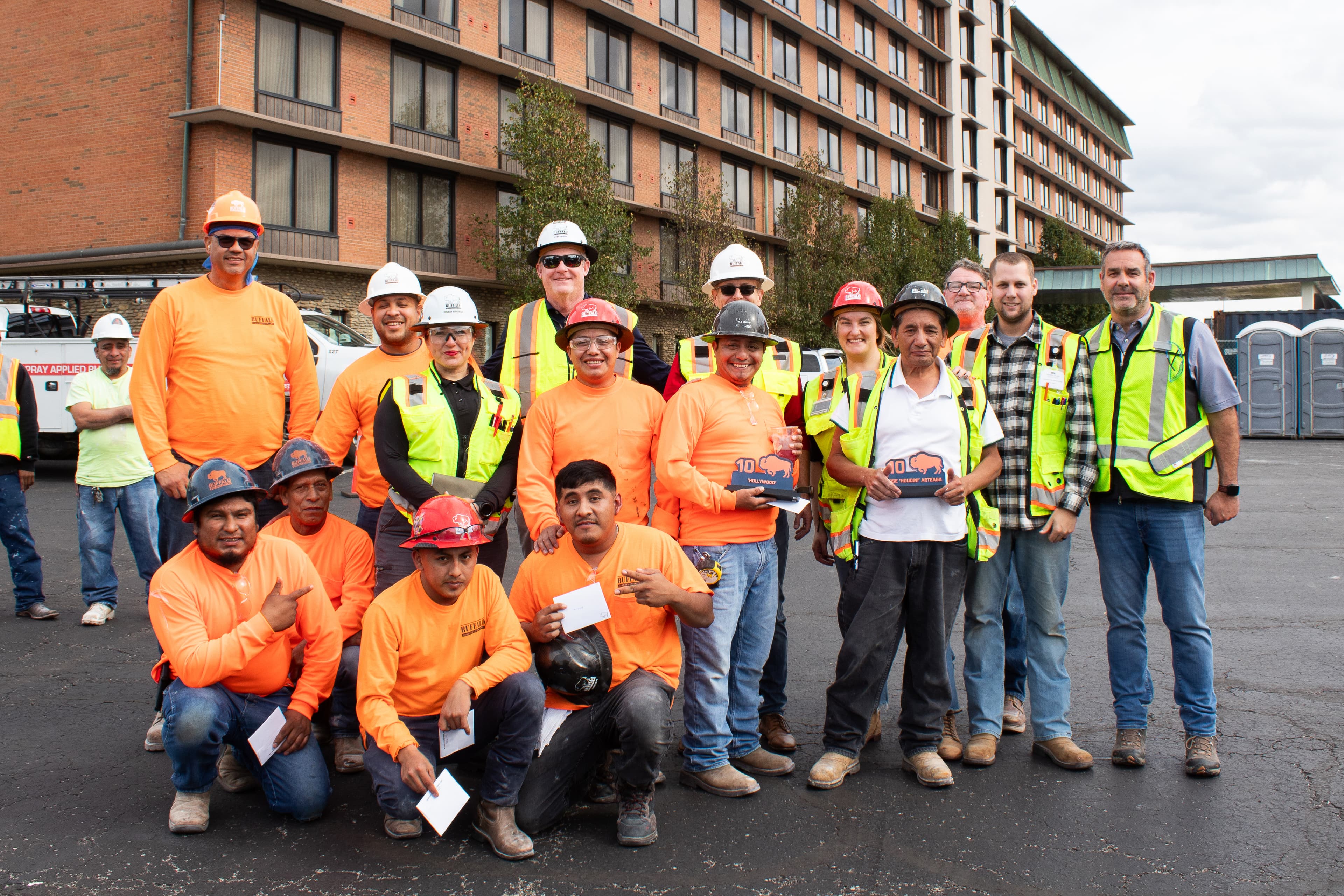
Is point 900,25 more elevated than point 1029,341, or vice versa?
point 900,25

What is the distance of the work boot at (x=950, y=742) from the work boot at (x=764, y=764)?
2.34 feet

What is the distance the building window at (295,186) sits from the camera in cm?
2398

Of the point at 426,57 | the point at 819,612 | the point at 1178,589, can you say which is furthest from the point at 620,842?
the point at 426,57

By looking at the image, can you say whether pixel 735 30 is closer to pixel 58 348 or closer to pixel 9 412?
pixel 58 348

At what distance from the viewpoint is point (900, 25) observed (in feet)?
158

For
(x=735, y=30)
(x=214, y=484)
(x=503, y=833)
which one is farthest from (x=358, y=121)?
(x=503, y=833)

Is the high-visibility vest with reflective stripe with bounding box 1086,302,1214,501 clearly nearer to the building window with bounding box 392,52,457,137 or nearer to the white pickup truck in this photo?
the white pickup truck

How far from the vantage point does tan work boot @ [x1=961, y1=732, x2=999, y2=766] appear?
4387 millimetres

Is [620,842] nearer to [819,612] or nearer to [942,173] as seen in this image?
[819,612]

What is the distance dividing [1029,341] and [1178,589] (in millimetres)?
1345

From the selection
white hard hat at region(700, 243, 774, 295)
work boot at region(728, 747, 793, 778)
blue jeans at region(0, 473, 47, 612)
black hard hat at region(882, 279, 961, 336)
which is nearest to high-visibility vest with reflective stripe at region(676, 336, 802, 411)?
white hard hat at region(700, 243, 774, 295)

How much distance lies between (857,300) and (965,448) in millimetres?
1013

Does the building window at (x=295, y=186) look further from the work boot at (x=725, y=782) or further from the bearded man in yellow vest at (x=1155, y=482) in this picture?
the bearded man in yellow vest at (x=1155, y=482)

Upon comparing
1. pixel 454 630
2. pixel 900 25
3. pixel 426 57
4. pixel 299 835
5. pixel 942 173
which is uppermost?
pixel 900 25
